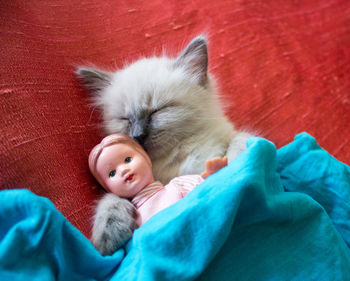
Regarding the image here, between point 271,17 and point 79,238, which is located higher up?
point 271,17

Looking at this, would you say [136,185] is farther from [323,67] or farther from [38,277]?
[323,67]

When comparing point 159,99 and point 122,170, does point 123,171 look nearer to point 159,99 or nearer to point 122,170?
point 122,170

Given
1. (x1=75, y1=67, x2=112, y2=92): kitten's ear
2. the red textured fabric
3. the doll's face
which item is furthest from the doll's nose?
(x1=75, y1=67, x2=112, y2=92): kitten's ear

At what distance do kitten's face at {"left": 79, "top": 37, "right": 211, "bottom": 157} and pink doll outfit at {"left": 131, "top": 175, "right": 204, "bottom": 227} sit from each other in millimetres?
175

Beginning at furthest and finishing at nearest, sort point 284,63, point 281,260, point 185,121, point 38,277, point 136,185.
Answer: point 284,63 → point 185,121 → point 136,185 → point 281,260 → point 38,277

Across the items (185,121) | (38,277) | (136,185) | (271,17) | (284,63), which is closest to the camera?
(38,277)

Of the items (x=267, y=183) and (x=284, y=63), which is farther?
(x=284, y=63)

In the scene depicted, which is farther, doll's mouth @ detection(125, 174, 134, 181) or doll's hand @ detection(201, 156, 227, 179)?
doll's mouth @ detection(125, 174, 134, 181)

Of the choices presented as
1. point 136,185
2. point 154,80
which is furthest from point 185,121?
point 136,185

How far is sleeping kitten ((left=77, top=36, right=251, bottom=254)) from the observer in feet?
3.10

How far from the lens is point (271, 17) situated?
5.82 feet

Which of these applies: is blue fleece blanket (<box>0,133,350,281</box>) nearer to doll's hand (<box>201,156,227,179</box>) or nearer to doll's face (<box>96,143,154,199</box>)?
doll's hand (<box>201,156,227,179</box>)

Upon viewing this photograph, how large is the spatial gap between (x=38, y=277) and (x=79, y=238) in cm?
10

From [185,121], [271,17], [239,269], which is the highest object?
[271,17]
